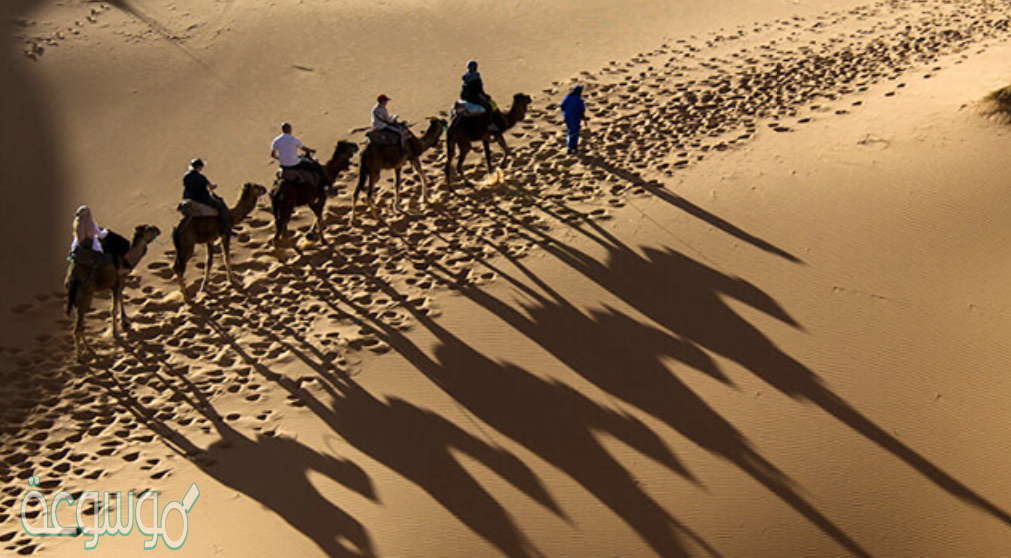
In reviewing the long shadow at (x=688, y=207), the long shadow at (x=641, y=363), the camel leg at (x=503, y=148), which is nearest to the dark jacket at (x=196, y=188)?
the long shadow at (x=641, y=363)

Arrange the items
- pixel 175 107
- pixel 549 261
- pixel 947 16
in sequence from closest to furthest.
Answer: pixel 549 261 < pixel 175 107 < pixel 947 16

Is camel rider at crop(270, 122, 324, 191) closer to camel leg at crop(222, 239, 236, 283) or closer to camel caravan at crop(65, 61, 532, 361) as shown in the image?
camel caravan at crop(65, 61, 532, 361)

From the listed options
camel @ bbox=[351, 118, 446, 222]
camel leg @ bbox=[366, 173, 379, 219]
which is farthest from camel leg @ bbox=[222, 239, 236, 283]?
camel leg @ bbox=[366, 173, 379, 219]

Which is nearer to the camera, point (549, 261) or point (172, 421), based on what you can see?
point (172, 421)

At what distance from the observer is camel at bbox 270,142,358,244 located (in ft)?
41.6

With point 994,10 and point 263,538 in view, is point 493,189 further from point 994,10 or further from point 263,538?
point 994,10

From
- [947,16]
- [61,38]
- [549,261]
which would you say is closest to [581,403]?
[549,261]

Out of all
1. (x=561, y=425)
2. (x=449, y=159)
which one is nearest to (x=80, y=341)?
(x=449, y=159)

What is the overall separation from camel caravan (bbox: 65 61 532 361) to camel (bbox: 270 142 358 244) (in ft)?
0.04

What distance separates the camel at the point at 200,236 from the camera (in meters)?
11.9

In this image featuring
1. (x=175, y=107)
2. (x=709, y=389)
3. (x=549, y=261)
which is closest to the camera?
(x=709, y=389)

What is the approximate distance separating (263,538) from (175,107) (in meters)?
11.6

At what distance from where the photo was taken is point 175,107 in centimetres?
1778

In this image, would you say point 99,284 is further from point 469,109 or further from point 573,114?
point 573,114
